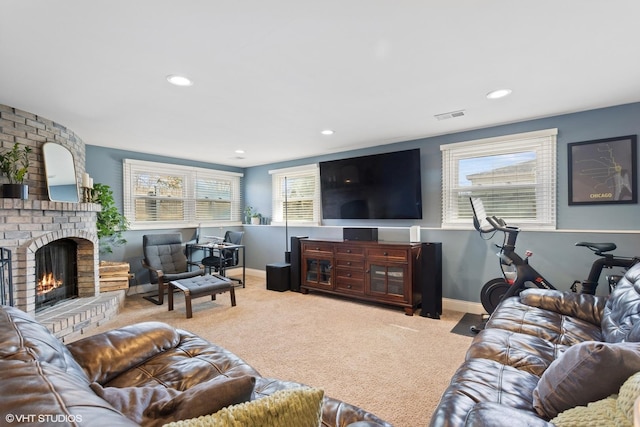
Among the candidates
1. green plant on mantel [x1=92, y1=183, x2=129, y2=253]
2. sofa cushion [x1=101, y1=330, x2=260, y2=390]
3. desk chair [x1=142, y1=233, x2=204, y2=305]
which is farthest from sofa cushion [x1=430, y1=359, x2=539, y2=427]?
green plant on mantel [x1=92, y1=183, x2=129, y2=253]

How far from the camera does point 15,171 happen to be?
9.65ft

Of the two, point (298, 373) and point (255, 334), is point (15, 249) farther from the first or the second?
point (298, 373)

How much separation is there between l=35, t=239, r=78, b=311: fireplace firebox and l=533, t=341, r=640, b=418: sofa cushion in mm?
4449

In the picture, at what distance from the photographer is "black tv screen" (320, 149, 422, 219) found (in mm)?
3996

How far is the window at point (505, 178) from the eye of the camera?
3.29 m

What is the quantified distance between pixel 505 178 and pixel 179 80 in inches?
142

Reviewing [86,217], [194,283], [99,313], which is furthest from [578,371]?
[86,217]

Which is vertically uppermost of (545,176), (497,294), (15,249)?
(545,176)

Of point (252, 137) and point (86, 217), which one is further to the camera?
point (252, 137)

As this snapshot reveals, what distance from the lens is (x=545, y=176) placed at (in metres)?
3.29

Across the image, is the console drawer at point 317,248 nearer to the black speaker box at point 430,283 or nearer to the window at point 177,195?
the black speaker box at point 430,283

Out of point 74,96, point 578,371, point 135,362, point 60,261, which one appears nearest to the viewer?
point 578,371

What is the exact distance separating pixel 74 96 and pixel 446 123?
374 centimetres

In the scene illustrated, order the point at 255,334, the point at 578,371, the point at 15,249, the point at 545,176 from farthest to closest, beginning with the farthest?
the point at 545,176 < the point at 255,334 < the point at 15,249 < the point at 578,371
